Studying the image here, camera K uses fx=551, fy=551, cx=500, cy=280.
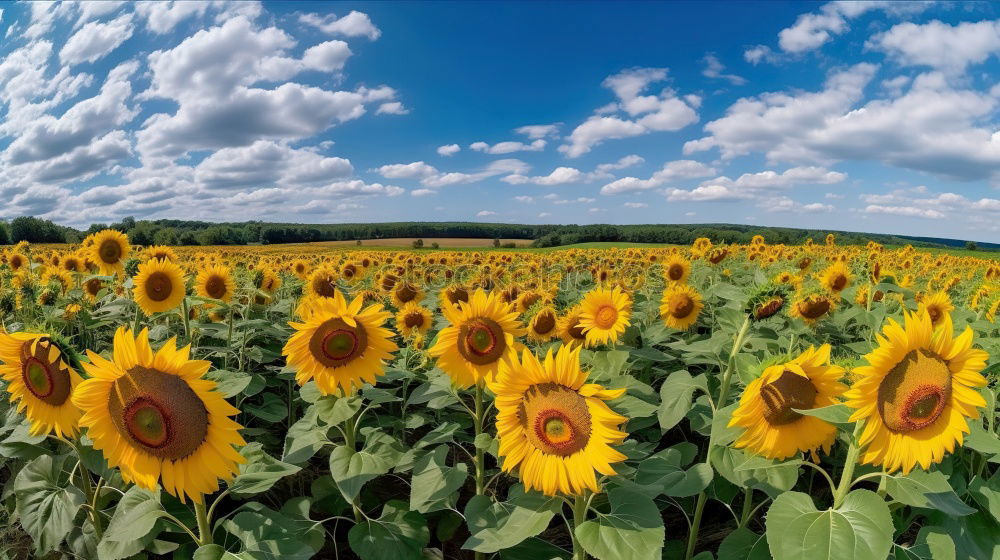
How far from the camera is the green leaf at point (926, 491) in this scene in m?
2.19

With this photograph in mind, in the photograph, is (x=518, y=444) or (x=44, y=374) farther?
(x=44, y=374)

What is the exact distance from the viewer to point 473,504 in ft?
9.52

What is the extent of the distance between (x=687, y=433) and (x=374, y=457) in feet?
9.86

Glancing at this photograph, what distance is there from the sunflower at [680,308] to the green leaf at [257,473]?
389cm

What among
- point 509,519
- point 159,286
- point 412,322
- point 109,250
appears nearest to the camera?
point 509,519

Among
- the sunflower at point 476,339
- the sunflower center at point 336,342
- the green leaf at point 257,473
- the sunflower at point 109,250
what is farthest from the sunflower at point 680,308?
the sunflower at point 109,250

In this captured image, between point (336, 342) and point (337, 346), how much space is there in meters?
0.03

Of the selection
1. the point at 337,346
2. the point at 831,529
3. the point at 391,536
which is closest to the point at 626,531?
the point at 831,529

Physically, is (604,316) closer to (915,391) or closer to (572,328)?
(572,328)

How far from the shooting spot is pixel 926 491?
7.36 ft

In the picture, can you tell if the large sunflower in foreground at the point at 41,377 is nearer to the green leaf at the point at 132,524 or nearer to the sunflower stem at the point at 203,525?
the green leaf at the point at 132,524

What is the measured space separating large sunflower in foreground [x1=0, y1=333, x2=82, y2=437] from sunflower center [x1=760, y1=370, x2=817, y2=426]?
3.23 metres

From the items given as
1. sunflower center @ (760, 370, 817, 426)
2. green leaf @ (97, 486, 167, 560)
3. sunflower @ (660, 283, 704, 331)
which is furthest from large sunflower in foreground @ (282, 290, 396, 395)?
sunflower @ (660, 283, 704, 331)

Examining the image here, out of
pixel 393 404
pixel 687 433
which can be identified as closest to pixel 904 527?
pixel 687 433
